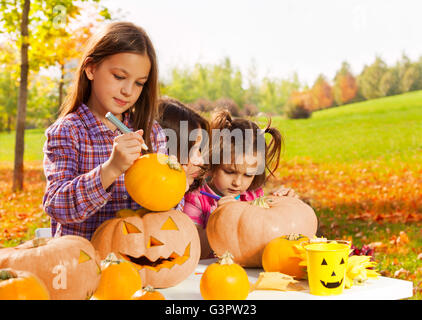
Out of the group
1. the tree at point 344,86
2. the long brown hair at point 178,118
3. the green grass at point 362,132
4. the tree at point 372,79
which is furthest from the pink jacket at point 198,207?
the tree at point 344,86

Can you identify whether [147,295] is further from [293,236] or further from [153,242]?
[293,236]

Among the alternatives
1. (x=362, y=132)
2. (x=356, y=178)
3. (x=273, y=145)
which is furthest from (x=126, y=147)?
(x=362, y=132)

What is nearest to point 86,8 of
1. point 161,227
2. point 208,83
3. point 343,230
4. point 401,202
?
point 343,230

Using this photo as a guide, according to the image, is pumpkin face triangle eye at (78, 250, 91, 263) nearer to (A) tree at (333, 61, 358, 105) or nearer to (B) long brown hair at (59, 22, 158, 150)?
(B) long brown hair at (59, 22, 158, 150)

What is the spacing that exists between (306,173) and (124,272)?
1063 centimetres

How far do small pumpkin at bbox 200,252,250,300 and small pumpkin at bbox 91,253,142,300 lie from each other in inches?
7.4

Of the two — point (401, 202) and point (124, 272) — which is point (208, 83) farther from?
point (124, 272)

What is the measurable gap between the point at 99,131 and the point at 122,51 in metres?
0.40

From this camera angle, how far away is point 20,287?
3.53ft

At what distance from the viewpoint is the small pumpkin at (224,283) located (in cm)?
136

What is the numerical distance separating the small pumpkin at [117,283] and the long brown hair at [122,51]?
3.13 ft

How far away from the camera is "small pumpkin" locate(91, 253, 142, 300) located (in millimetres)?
1332

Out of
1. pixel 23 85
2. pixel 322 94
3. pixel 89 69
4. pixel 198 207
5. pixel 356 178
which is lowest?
pixel 356 178
